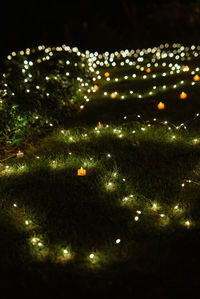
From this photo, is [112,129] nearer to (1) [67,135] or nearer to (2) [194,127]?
(1) [67,135]

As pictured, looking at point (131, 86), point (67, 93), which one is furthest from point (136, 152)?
point (131, 86)

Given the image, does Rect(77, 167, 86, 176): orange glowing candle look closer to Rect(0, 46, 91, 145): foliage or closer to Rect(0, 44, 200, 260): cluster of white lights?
Rect(0, 44, 200, 260): cluster of white lights

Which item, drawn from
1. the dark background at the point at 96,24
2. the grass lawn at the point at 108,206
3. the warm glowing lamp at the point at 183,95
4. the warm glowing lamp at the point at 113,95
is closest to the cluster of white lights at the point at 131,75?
the grass lawn at the point at 108,206

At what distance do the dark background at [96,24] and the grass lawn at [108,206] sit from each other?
922 centimetres

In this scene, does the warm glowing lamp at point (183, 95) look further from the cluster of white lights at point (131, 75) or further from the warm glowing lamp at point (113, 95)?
the warm glowing lamp at point (113, 95)

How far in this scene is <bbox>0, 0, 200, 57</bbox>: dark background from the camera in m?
15.9

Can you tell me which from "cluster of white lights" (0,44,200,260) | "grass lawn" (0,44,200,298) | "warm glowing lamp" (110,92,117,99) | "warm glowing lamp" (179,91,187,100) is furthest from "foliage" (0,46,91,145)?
"warm glowing lamp" (179,91,187,100)

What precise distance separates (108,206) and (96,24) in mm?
14379

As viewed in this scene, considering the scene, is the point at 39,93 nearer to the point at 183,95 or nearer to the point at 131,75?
the point at 183,95

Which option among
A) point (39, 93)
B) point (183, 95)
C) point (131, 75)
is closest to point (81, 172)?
point (39, 93)

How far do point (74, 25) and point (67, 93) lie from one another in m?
10.3

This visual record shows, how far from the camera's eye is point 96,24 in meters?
17.3

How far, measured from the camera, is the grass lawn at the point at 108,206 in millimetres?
3445

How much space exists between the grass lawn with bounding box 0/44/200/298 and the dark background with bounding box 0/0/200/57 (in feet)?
30.3
